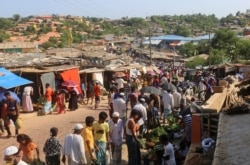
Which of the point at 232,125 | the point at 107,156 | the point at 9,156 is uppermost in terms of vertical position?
the point at 9,156

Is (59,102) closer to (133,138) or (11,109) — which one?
(11,109)

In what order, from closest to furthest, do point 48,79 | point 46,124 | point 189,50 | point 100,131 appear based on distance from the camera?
point 100,131
point 46,124
point 48,79
point 189,50

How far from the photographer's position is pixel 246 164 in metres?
5.99

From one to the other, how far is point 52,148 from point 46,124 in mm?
7093

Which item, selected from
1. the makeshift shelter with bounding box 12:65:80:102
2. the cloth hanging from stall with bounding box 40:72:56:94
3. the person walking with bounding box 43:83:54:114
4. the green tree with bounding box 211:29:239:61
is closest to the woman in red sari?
the person walking with bounding box 43:83:54:114

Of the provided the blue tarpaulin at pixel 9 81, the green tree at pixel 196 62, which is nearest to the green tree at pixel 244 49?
the green tree at pixel 196 62

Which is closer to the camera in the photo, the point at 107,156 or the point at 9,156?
the point at 9,156

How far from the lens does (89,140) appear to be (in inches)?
314

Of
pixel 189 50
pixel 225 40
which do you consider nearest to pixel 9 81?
pixel 225 40

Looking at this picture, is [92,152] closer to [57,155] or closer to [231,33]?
[57,155]

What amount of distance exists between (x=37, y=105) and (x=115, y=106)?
24.1 ft

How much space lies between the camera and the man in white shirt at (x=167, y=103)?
542 inches

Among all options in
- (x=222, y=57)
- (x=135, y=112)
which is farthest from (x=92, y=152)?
(x=222, y=57)

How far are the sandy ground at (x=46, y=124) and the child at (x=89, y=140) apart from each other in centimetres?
271
